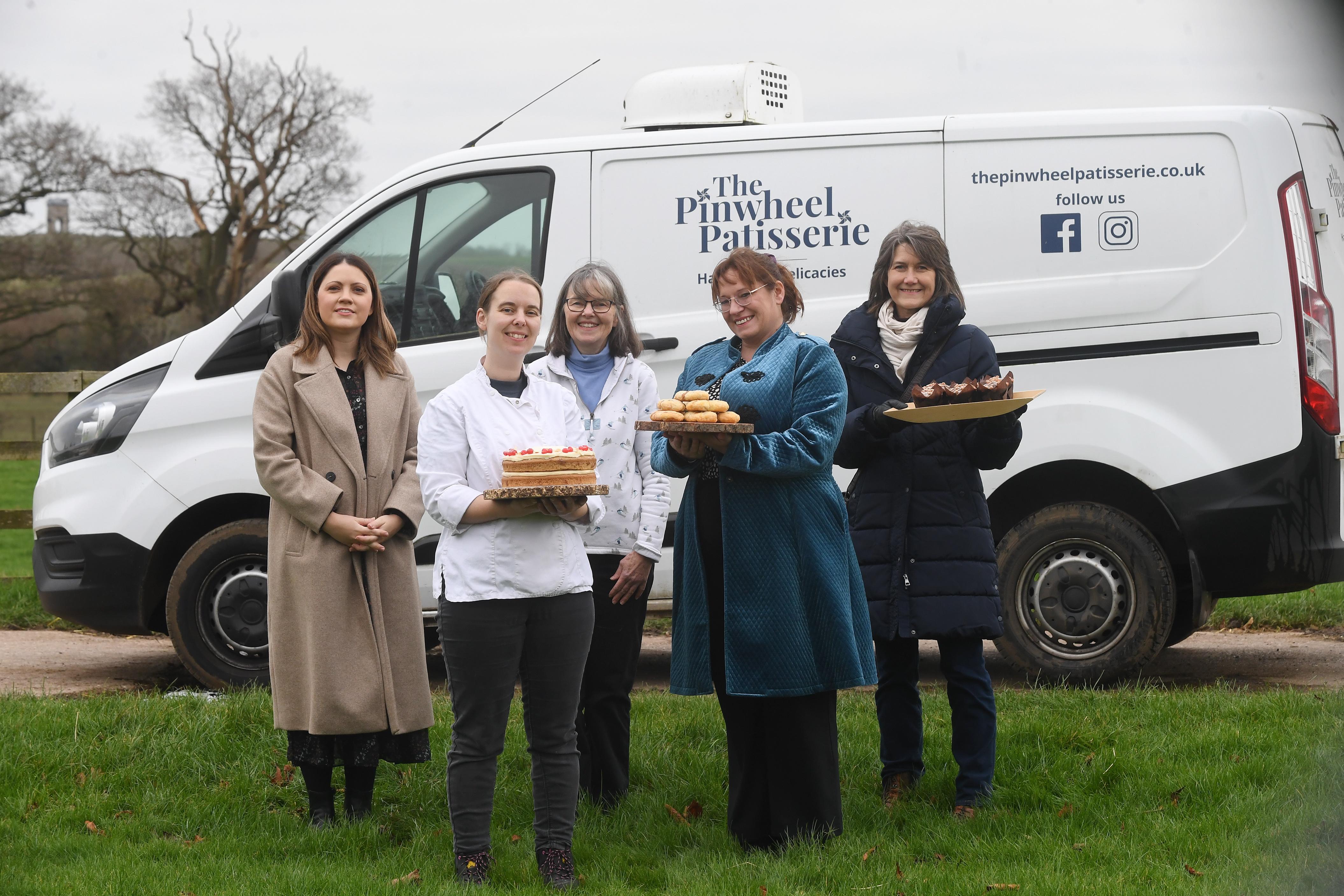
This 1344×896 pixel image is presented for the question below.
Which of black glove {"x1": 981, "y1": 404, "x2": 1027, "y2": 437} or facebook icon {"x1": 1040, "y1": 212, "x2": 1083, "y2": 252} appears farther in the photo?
facebook icon {"x1": 1040, "y1": 212, "x2": 1083, "y2": 252}

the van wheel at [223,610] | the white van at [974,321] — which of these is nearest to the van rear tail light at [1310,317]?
the white van at [974,321]

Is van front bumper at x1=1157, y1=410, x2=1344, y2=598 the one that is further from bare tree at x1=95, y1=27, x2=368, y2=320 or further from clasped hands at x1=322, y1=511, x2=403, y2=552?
bare tree at x1=95, y1=27, x2=368, y2=320

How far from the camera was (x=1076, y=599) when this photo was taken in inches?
214

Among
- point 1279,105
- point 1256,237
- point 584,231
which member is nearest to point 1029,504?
point 1256,237

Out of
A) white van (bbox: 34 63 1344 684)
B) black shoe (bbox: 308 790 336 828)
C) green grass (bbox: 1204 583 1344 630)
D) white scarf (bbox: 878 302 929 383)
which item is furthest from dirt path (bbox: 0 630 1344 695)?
white scarf (bbox: 878 302 929 383)

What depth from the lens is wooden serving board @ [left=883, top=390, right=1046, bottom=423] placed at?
346 cm

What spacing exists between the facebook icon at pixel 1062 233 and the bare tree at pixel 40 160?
8359 mm

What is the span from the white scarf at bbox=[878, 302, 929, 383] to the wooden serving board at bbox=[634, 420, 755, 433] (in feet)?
3.20

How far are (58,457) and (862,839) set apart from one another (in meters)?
4.23

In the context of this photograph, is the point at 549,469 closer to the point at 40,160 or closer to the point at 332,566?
the point at 332,566

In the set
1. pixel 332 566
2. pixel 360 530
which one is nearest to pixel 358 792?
pixel 332 566

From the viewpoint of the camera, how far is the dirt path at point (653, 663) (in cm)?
598

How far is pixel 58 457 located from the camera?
5906 millimetres

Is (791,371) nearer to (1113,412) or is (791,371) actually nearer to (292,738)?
(292,738)
